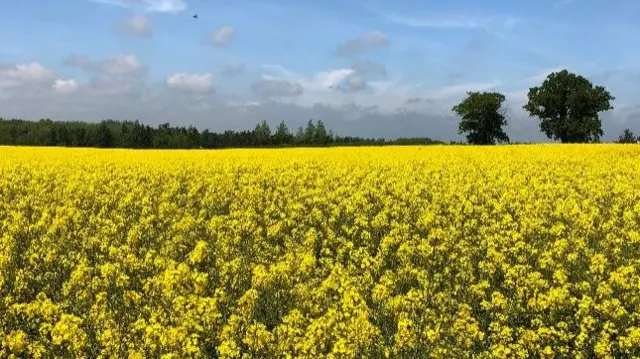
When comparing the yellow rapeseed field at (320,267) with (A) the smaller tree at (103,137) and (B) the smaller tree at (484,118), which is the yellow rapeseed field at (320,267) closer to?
(B) the smaller tree at (484,118)

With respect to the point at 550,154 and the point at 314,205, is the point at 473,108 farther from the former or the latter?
the point at 314,205

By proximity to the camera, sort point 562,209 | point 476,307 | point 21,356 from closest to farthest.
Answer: point 21,356 < point 476,307 < point 562,209

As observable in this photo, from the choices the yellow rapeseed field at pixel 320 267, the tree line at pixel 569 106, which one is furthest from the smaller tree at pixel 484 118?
the yellow rapeseed field at pixel 320 267

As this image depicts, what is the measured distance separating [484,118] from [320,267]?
84.5 m

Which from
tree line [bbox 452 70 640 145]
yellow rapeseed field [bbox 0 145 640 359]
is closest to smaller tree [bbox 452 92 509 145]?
tree line [bbox 452 70 640 145]

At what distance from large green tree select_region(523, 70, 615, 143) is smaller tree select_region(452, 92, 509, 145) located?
7.45 meters

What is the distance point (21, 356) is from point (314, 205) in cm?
981

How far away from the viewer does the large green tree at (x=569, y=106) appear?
8006 cm

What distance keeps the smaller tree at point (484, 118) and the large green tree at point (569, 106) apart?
7.45 m

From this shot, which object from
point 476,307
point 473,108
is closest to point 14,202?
point 476,307

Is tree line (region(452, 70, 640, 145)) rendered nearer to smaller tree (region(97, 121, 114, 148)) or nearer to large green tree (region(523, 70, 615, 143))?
large green tree (region(523, 70, 615, 143))

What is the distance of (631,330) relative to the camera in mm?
8617

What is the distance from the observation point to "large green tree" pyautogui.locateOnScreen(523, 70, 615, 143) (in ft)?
263

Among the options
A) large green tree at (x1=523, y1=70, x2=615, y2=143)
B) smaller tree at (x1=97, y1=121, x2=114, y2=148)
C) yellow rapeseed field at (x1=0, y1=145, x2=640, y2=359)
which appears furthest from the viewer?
smaller tree at (x1=97, y1=121, x2=114, y2=148)
